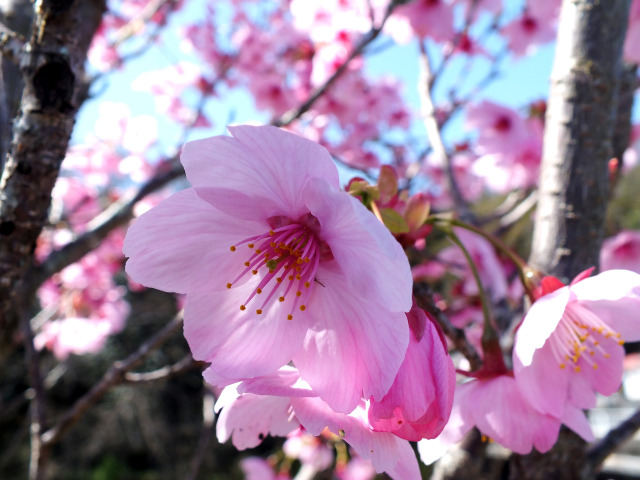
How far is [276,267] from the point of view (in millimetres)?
524

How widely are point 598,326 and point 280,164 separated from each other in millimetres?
428

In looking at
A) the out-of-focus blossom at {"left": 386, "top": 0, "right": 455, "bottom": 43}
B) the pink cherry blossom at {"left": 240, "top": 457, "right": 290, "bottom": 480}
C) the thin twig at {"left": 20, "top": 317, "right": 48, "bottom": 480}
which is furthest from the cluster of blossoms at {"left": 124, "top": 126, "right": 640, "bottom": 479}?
the pink cherry blossom at {"left": 240, "top": 457, "right": 290, "bottom": 480}

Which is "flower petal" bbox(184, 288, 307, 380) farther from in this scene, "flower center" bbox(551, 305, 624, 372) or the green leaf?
"flower center" bbox(551, 305, 624, 372)

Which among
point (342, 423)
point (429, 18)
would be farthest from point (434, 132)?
point (342, 423)

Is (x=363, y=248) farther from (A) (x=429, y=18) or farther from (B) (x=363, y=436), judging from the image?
(A) (x=429, y=18)

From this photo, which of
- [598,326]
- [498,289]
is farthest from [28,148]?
[498,289]

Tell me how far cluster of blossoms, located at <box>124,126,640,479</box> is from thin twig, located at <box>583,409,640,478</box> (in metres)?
0.26

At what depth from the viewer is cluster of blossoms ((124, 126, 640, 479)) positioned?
1.37 feet

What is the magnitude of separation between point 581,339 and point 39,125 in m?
0.69

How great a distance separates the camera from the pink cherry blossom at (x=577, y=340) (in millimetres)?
483

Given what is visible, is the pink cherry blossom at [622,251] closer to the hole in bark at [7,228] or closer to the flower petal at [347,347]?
the flower petal at [347,347]

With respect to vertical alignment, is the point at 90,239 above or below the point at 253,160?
below

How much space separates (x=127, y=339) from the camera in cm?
618

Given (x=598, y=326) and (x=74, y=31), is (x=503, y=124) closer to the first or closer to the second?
(x=598, y=326)
